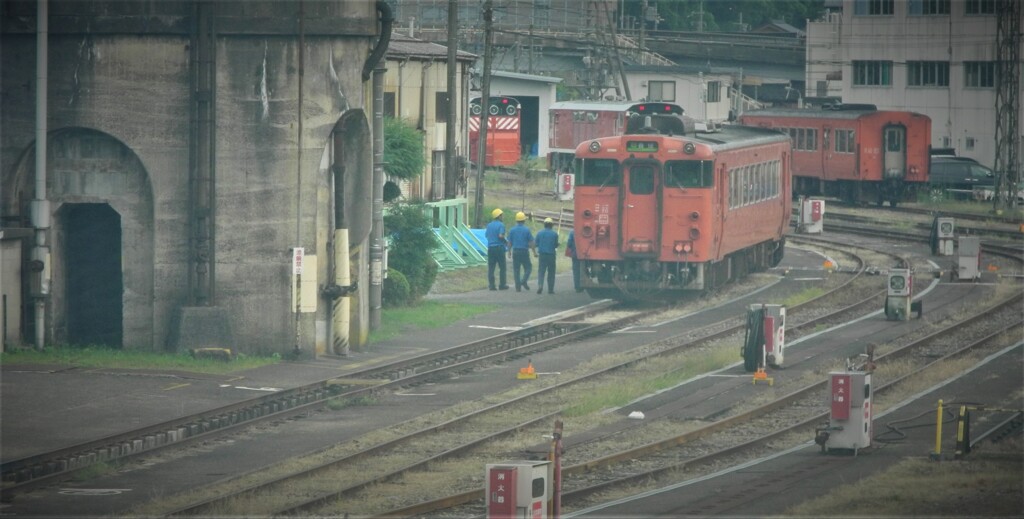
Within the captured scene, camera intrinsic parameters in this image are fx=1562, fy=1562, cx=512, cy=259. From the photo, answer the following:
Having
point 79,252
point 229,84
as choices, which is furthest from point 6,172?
point 229,84

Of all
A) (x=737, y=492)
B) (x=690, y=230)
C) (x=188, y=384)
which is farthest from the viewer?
(x=690, y=230)

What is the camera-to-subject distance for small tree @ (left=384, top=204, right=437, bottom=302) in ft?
93.0

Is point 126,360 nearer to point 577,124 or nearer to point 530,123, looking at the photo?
point 577,124

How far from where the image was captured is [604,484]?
14.8 m

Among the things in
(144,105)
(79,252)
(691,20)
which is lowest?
(79,252)

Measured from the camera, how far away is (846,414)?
16484mm

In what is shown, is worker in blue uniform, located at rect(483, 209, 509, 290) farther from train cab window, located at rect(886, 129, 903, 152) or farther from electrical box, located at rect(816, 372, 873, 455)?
train cab window, located at rect(886, 129, 903, 152)

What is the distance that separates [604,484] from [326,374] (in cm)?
761

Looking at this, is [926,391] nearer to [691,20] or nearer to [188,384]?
[188,384]

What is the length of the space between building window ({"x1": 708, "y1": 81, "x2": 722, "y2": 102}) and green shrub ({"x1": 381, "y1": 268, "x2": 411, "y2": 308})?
A: 4259 centimetres

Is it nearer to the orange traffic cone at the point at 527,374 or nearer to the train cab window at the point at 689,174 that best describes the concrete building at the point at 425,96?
the train cab window at the point at 689,174

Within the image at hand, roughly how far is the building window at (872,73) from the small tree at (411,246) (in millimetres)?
40644

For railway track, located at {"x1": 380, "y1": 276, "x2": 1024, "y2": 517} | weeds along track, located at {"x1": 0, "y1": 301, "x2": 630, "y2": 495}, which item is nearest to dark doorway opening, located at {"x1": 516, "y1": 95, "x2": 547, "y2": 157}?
weeds along track, located at {"x1": 0, "y1": 301, "x2": 630, "y2": 495}

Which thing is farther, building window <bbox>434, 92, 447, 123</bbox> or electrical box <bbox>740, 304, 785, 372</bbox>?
building window <bbox>434, 92, 447, 123</bbox>
